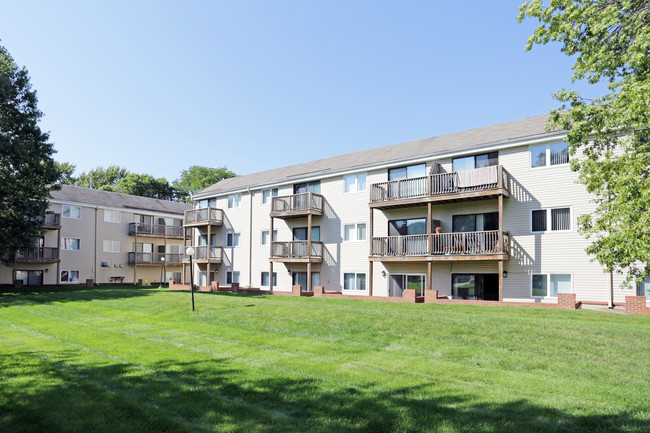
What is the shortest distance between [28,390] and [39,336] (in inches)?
252

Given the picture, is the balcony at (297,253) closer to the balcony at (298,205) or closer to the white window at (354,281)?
the balcony at (298,205)

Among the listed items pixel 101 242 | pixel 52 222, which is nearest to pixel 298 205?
pixel 52 222

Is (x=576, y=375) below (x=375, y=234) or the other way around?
below

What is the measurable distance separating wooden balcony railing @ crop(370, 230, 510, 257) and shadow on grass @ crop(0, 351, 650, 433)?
1451 cm

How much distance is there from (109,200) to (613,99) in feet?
136

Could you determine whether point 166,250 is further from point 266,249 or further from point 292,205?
point 292,205

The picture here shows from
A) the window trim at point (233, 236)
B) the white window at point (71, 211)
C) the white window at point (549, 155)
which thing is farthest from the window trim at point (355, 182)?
the white window at point (71, 211)

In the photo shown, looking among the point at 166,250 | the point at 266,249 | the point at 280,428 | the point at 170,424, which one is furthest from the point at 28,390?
the point at 166,250

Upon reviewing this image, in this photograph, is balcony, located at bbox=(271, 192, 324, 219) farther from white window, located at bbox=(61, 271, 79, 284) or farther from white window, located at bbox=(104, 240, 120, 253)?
white window, located at bbox=(61, 271, 79, 284)

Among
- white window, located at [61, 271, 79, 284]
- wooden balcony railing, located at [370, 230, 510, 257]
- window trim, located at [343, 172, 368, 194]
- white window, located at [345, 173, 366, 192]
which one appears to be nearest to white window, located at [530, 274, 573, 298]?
wooden balcony railing, located at [370, 230, 510, 257]

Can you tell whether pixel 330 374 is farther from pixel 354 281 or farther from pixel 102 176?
pixel 102 176

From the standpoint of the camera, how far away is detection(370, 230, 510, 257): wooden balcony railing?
20312 millimetres

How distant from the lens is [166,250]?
46.6 meters

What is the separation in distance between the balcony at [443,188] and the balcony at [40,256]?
88.9ft
